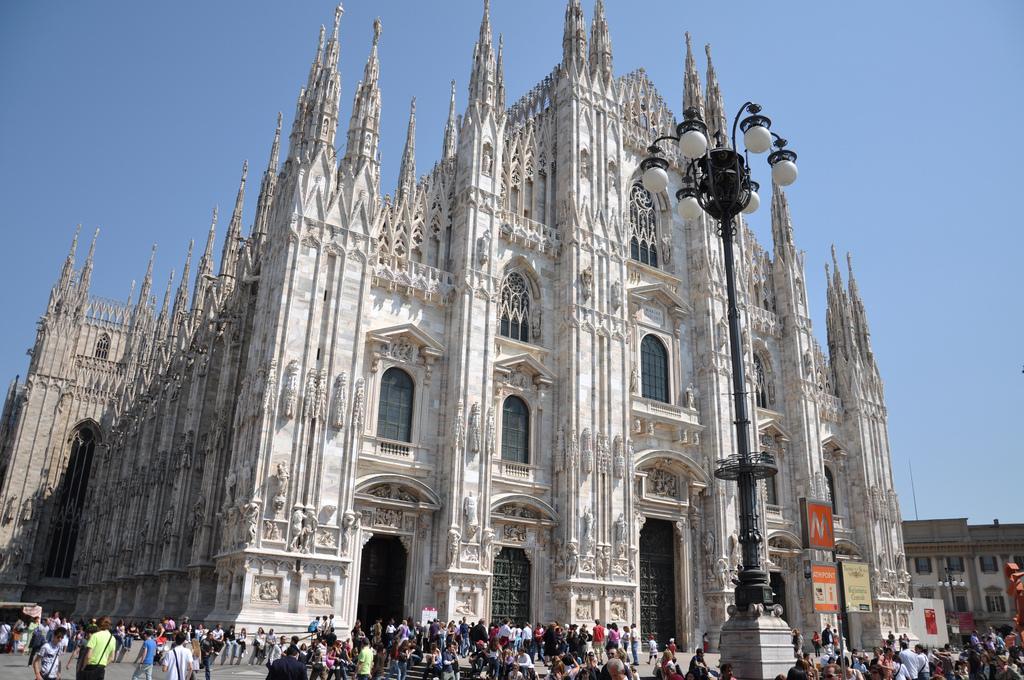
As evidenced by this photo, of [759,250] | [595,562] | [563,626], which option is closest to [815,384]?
[759,250]

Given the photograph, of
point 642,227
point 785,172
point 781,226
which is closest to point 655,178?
point 785,172

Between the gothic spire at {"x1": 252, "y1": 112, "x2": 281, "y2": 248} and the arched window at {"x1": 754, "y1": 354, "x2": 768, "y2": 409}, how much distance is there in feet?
79.1

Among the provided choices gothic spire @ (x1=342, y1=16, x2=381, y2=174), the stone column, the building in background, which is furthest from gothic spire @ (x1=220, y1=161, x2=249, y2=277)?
the building in background

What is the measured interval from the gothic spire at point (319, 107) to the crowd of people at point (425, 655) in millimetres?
15392

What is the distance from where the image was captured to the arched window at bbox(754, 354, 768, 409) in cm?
3800

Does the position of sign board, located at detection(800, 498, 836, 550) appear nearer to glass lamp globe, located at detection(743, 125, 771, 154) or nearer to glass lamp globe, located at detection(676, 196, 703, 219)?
glass lamp globe, located at detection(676, 196, 703, 219)

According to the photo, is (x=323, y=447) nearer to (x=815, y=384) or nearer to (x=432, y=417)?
(x=432, y=417)

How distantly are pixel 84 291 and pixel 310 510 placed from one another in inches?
2034

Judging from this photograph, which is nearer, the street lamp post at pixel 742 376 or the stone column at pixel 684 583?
the street lamp post at pixel 742 376

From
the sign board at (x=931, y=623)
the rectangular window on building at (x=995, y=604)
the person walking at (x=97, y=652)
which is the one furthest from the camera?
the rectangular window on building at (x=995, y=604)

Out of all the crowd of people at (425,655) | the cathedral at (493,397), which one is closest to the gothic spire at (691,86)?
the cathedral at (493,397)

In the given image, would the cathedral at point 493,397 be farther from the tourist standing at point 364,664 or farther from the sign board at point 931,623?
the tourist standing at point 364,664

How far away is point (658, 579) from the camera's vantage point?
31.3m

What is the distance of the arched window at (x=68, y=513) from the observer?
55.9 meters
